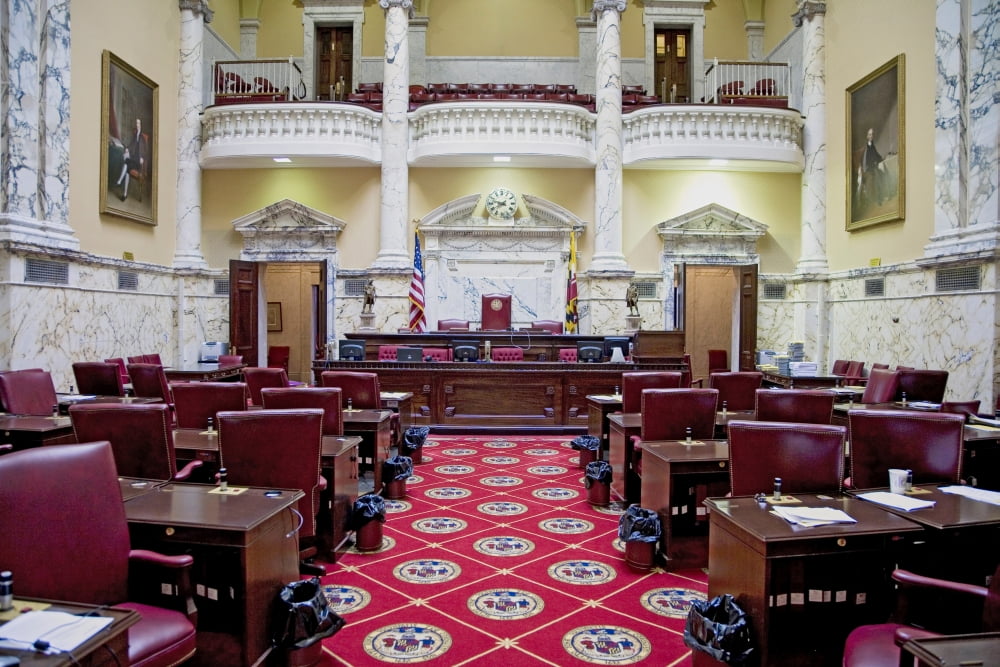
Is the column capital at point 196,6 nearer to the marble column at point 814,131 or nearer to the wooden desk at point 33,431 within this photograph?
the wooden desk at point 33,431

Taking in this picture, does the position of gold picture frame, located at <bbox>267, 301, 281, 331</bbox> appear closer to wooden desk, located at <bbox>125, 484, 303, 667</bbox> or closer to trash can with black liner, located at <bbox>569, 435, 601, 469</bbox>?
trash can with black liner, located at <bbox>569, 435, 601, 469</bbox>

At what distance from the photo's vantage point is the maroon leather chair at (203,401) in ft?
13.8

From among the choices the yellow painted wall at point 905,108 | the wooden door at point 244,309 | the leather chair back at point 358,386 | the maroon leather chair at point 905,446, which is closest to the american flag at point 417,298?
the wooden door at point 244,309

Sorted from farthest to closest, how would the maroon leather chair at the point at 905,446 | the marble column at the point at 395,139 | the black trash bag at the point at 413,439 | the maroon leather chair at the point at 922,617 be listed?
the marble column at the point at 395,139 → the black trash bag at the point at 413,439 → the maroon leather chair at the point at 905,446 → the maroon leather chair at the point at 922,617

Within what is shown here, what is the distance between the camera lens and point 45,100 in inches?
296

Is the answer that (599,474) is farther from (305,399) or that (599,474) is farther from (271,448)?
(271,448)

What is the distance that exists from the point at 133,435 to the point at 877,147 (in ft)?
34.4

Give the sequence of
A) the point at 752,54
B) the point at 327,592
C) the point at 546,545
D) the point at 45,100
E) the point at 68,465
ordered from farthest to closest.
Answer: the point at 752,54, the point at 45,100, the point at 546,545, the point at 327,592, the point at 68,465

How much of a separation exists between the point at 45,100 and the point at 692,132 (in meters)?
9.55

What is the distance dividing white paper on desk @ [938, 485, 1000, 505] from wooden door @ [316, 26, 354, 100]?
1384 centimetres

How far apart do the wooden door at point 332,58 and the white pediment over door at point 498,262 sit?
481 centimetres

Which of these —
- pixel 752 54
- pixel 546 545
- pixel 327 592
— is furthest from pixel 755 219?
pixel 327 592

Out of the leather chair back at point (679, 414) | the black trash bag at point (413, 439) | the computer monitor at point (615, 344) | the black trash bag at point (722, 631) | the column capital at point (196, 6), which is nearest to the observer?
the black trash bag at point (722, 631)

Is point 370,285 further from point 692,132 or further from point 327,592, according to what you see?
point 327,592
